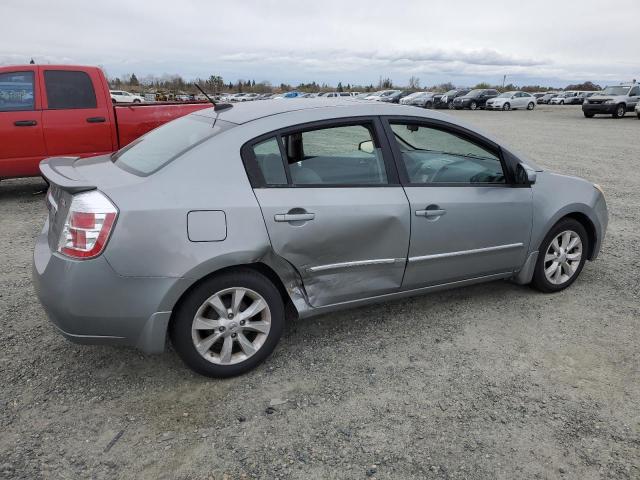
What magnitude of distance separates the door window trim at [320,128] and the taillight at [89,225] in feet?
2.61

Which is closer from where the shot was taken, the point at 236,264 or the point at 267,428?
the point at 267,428

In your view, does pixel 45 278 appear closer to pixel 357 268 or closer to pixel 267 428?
pixel 267 428

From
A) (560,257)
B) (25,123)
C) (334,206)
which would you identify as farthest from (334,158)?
(25,123)

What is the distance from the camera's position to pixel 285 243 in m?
3.02

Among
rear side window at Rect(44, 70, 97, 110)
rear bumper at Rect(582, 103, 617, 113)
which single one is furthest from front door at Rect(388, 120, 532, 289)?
rear bumper at Rect(582, 103, 617, 113)

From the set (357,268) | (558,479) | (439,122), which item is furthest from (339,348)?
(439,122)

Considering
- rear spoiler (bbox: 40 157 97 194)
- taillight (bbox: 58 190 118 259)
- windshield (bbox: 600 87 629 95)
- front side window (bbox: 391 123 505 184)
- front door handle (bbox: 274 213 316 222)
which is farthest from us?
windshield (bbox: 600 87 629 95)

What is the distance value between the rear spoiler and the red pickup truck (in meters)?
3.94

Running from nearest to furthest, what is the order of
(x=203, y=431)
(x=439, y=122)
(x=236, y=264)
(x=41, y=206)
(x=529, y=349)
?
(x=203, y=431) → (x=236, y=264) → (x=529, y=349) → (x=439, y=122) → (x=41, y=206)

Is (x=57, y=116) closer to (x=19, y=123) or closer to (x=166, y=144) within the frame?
(x=19, y=123)

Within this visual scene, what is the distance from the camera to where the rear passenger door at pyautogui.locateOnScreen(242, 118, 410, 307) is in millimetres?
3037

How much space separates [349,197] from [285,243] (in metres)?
0.52

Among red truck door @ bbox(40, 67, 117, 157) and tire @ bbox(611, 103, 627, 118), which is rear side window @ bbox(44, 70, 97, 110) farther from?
tire @ bbox(611, 103, 627, 118)

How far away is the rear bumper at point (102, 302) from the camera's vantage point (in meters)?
2.67
